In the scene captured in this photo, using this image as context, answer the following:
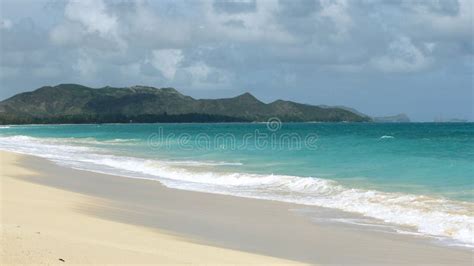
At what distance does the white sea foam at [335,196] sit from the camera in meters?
12.1

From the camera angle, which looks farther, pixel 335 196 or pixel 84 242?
pixel 335 196

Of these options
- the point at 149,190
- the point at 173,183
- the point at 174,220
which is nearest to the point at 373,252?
the point at 174,220

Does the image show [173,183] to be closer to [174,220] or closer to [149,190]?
[149,190]

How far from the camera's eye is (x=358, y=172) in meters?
23.8

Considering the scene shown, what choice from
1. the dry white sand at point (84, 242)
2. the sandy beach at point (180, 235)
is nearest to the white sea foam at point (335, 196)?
the sandy beach at point (180, 235)

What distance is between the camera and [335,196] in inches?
658

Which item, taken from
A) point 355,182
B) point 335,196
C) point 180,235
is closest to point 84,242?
point 180,235

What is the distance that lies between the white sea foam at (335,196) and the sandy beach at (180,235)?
1.17 meters

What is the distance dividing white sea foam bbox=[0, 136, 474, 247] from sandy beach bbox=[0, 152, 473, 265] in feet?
3.84

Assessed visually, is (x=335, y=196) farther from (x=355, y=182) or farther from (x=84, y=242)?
(x=84, y=242)

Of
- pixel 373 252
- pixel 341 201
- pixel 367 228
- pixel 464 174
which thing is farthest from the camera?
pixel 464 174

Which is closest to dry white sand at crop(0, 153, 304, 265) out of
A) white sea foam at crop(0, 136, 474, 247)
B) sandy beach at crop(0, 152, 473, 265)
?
sandy beach at crop(0, 152, 473, 265)

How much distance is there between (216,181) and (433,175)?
8.05 m

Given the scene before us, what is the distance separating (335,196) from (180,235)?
7193 mm
